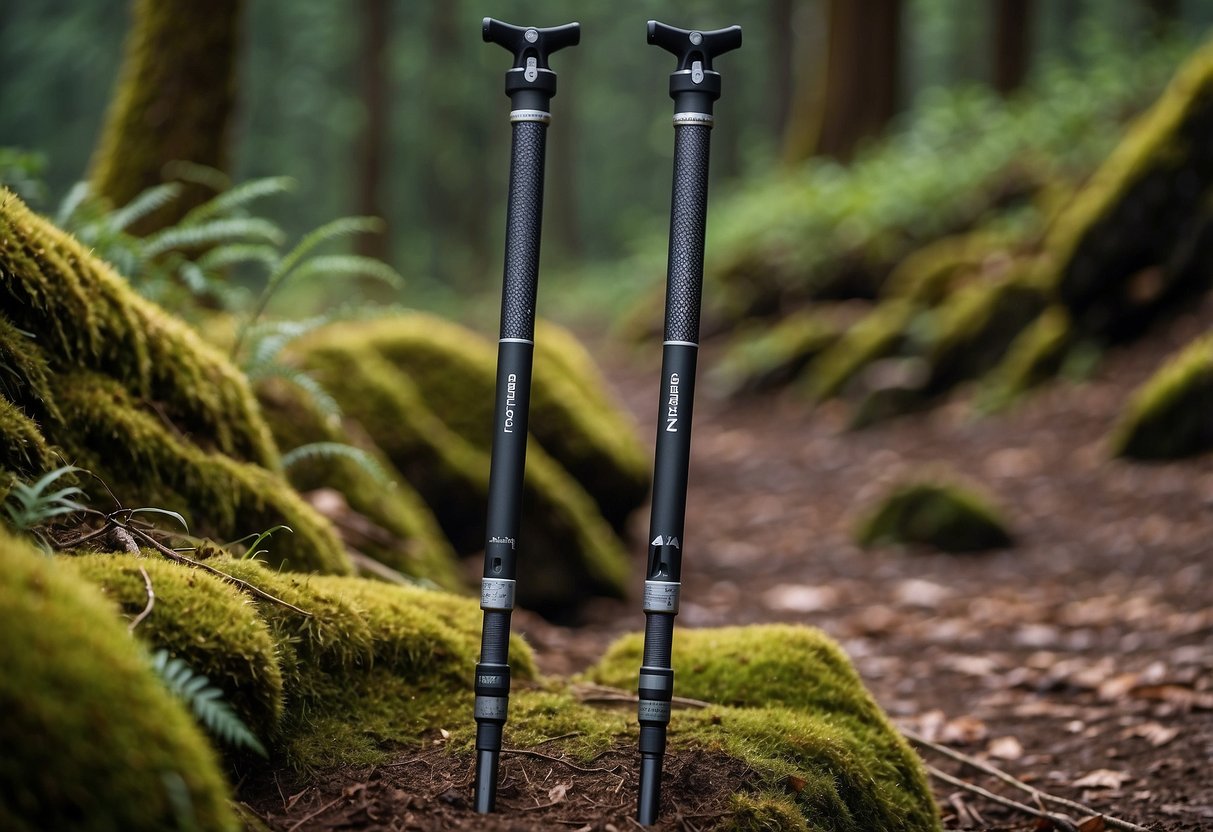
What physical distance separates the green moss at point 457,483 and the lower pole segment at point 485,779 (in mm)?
3578

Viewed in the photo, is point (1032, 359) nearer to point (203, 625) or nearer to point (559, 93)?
point (203, 625)

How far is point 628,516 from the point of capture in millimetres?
7348

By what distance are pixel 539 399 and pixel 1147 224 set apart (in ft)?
18.9

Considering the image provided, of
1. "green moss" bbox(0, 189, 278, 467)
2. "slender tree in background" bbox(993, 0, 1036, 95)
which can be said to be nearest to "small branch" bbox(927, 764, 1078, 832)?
"green moss" bbox(0, 189, 278, 467)

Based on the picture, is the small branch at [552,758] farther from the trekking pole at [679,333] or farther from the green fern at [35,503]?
the green fern at [35,503]

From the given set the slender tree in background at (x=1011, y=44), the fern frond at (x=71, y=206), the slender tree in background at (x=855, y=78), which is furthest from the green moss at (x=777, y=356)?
the fern frond at (x=71, y=206)

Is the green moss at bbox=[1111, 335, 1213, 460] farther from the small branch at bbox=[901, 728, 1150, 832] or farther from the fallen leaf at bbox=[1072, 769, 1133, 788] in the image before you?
the small branch at bbox=[901, 728, 1150, 832]

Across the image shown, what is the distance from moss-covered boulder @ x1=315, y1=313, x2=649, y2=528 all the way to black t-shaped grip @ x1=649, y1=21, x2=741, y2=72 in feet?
13.3

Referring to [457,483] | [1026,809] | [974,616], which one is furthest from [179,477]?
[974,616]

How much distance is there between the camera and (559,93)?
33.8m

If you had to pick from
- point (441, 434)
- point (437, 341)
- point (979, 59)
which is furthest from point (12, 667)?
Answer: point (979, 59)

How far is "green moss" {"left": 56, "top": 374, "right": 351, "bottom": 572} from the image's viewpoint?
2.90 meters

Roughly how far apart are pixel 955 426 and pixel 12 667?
938 centimetres

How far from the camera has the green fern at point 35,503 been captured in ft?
6.53
